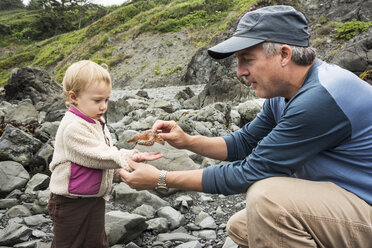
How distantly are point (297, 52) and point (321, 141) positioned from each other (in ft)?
2.45

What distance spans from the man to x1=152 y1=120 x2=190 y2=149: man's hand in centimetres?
73

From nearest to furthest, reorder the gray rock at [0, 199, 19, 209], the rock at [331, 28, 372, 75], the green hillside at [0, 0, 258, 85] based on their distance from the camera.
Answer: the gray rock at [0, 199, 19, 209], the rock at [331, 28, 372, 75], the green hillside at [0, 0, 258, 85]

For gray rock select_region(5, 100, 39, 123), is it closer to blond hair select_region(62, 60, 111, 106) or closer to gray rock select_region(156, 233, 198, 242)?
gray rock select_region(156, 233, 198, 242)

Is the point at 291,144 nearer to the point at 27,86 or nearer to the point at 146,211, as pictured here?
the point at 146,211

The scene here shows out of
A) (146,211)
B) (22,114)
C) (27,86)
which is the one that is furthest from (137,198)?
(27,86)

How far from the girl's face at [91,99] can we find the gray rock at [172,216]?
184cm

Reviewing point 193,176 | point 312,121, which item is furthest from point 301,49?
point 193,176

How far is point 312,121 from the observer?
2168mm

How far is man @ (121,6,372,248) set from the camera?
7.21ft

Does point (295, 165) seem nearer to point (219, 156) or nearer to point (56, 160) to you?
point (219, 156)

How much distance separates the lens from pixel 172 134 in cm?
324

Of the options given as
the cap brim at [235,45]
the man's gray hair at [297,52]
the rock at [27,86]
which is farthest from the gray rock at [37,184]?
the rock at [27,86]

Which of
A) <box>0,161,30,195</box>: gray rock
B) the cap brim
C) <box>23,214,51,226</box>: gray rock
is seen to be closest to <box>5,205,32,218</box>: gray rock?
<box>23,214,51,226</box>: gray rock

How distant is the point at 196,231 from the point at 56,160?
6.44ft
